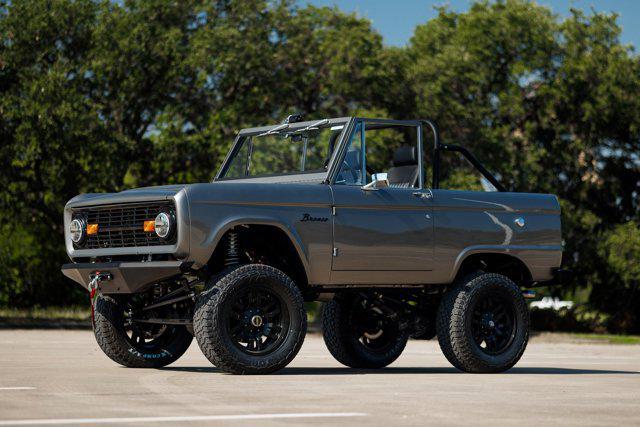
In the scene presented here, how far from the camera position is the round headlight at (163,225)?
11.1m

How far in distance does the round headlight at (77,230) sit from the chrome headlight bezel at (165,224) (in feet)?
3.87

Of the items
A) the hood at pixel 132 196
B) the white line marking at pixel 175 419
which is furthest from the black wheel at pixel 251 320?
the white line marking at pixel 175 419

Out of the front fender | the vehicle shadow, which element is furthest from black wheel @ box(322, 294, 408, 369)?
the front fender

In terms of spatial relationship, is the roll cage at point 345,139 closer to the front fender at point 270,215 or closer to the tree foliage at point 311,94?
the front fender at point 270,215

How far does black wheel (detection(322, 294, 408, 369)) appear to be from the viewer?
13.6 meters

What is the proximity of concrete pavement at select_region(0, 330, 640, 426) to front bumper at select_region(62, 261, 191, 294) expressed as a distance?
778 millimetres

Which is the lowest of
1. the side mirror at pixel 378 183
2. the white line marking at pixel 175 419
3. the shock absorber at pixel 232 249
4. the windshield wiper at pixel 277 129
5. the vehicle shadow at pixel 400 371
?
the vehicle shadow at pixel 400 371

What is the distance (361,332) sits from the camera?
13.8 meters

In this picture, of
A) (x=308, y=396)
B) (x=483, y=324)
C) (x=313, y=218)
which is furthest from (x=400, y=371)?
(x=308, y=396)

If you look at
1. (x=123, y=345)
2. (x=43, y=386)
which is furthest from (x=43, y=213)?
(x=43, y=386)

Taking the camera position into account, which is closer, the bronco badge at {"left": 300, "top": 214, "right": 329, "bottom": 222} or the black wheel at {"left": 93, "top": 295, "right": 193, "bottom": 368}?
the bronco badge at {"left": 300, "top": 214, "right": 329, "bottom": 222}

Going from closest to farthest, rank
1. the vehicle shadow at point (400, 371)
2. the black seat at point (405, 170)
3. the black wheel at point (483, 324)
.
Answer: the vehicle shadow at point (400, 371) → the black wheel at point (483, 324) → the black seat at point (405, 170)

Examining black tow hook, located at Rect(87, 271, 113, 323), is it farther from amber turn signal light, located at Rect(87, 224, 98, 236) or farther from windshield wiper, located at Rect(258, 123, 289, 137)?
windshield wiper, located at Rect(258, 123, 289, 137)

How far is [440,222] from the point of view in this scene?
1262cm
